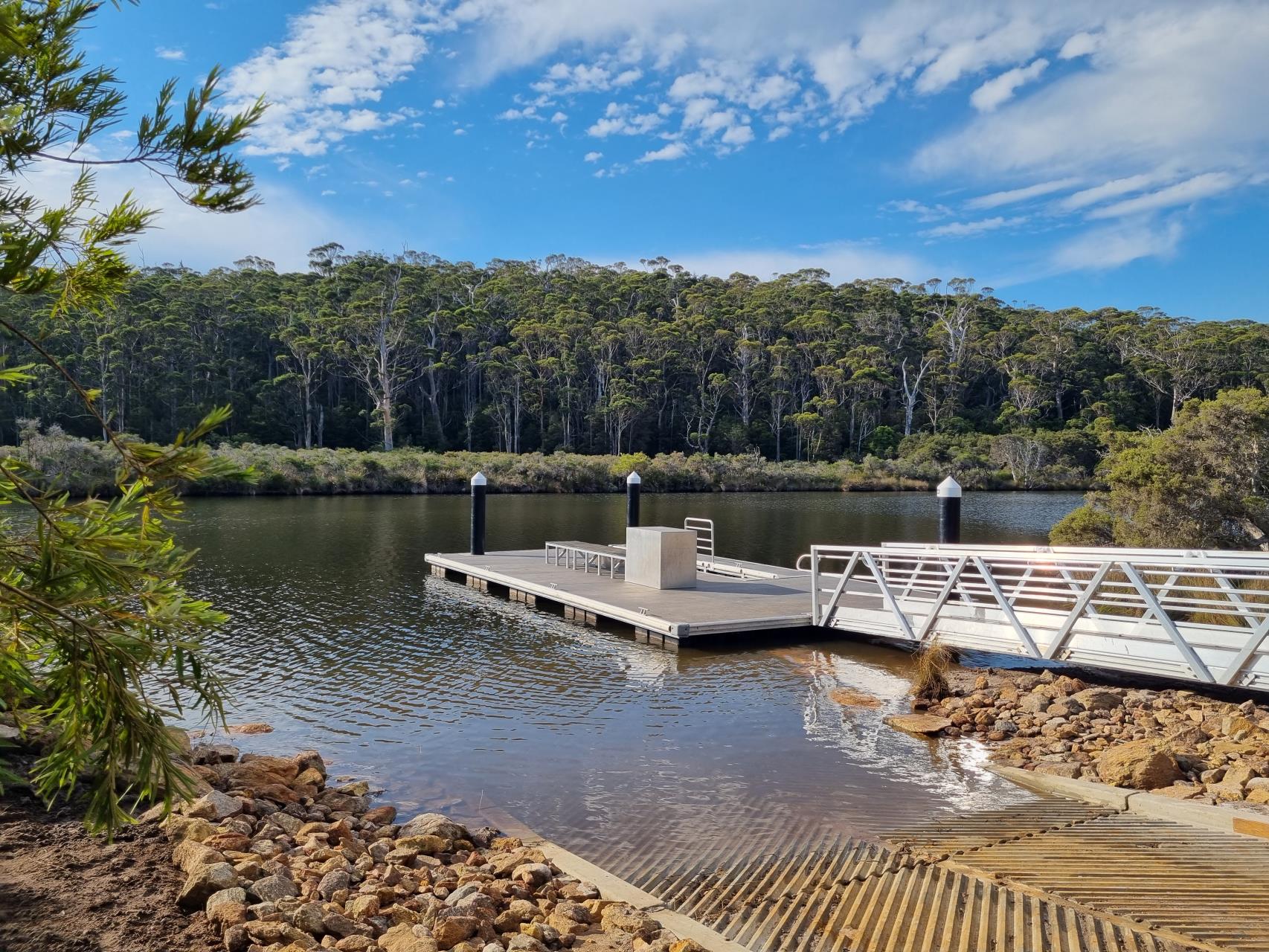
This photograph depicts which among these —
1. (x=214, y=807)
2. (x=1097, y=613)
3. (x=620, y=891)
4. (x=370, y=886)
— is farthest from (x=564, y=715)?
(x=1097, y=613)

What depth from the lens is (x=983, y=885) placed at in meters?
4.50

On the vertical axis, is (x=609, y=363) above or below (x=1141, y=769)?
above

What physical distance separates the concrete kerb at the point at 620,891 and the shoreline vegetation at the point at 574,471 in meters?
31.2

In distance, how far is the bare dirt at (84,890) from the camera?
352 cm

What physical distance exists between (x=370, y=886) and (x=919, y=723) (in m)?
5.28

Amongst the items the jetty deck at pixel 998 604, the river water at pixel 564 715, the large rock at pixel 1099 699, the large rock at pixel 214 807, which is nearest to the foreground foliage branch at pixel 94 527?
the large rock at pixel 214 807

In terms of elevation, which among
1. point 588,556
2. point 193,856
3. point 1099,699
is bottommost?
point 1099,699

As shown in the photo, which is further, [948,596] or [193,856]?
[948,596]

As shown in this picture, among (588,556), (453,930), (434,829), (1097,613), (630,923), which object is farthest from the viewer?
(588,556)

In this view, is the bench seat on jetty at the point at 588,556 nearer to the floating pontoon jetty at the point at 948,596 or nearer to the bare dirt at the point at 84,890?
the floating pontoon jetty at the point at 948,596

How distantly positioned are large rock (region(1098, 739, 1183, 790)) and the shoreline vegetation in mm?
32425

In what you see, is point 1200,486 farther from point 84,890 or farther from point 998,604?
point 84,890

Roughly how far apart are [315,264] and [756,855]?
72006 millimetres

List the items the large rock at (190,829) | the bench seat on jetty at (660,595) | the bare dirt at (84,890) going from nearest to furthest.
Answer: the bare dirt at (84,890), the large rock at (190,829), the bench seat on jetty at (660,595)
